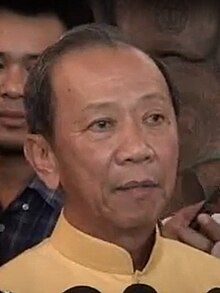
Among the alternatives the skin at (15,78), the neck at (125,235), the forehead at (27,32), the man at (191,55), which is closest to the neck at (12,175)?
the skin at (15,78)

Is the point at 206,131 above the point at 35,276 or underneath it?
underneath

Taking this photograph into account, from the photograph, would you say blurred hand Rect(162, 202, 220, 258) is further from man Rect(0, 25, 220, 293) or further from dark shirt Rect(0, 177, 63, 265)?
man Rect(0, 25, 220, 293)

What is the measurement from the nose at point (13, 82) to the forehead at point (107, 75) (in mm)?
345

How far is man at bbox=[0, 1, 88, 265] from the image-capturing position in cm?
108

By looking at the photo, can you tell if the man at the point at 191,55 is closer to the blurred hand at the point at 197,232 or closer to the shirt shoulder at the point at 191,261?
the blurred hand at the point at 197,232

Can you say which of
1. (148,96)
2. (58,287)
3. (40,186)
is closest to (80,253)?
(58,287)

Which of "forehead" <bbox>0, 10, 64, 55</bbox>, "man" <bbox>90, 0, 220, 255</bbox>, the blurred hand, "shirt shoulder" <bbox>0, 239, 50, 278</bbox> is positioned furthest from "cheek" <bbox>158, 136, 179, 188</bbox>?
"man" <bbox>90, 0, 220, 255</bbox>

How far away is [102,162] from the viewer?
0.70 m

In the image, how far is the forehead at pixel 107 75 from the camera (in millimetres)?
714

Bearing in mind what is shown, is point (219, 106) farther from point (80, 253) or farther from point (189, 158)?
point (80, 253)

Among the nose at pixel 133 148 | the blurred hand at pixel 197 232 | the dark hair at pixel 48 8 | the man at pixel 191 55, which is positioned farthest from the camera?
the man at pixel 191 55

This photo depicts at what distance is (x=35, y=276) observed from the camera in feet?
2.42

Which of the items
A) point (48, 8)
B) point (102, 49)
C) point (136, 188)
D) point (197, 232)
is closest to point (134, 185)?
point (136, 188)

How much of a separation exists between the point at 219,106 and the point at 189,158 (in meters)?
0.09
